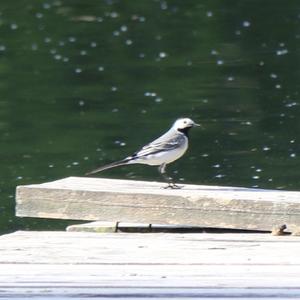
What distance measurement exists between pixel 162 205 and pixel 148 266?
1.36m

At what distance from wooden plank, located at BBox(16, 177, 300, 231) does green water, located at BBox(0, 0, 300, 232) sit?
241 cm

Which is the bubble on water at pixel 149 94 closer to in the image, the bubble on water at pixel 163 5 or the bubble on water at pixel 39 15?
the bubble on water at pixel 39 15

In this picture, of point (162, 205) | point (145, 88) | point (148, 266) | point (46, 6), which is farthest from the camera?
point (46, 6)

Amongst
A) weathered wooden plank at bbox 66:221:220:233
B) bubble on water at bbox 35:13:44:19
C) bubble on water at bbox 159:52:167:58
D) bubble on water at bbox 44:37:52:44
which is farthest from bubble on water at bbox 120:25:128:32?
weathered wooden plank at bbox 66:221:220:233

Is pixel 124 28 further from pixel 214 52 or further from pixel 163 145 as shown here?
pixel 163 145

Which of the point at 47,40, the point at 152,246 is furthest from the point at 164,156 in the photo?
the point at 47,40

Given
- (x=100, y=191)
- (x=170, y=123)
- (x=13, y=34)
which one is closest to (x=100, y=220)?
(x=100, y=191)

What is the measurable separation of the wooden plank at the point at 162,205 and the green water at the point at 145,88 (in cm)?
241

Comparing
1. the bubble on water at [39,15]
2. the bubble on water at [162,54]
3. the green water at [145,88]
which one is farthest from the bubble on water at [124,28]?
the bubble on water at [162,54]

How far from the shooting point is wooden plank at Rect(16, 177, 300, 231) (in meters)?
5.54

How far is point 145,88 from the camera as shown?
549 inches

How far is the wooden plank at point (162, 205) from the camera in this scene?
18.2 feet

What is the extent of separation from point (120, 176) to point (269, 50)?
279 inches

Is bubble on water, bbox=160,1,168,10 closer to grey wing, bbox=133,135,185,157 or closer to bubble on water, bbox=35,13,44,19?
bubble on water, bbox=35,13,44,19
